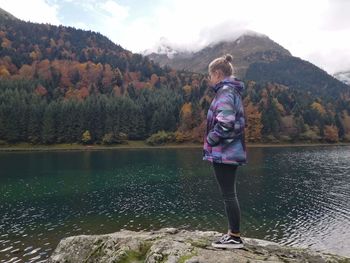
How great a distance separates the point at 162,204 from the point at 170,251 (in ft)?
137

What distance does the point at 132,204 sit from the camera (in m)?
51.7

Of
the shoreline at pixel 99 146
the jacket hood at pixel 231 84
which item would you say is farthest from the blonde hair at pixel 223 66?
the shoreline at pixel 99 146

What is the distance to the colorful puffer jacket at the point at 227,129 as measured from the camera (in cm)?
1004

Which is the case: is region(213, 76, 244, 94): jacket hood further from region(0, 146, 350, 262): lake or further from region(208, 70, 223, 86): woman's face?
region(0, 146, 350, 262): lake

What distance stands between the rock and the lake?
63.8 ft

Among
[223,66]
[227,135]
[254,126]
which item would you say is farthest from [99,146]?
[227,135]

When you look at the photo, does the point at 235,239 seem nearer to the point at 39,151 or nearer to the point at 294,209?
the point at 294,209

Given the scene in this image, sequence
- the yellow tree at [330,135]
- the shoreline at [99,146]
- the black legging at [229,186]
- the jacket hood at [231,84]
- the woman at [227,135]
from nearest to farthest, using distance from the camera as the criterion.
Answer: the woman at [227,135], the black legging at [229,186], the jacket hood at [231,84], the shoreline at [99,146], the yellow tree at [330,135]

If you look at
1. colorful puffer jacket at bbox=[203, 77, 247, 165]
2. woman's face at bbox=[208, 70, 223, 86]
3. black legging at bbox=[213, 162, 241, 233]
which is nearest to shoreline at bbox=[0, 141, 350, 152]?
woman's face at bbox=[208, 70, 223, 86]

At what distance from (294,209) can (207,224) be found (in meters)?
15.4

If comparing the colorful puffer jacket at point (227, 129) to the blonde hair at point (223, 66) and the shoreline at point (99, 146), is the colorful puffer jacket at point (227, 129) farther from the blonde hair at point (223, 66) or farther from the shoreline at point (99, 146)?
the shoreline at point (99, 146)

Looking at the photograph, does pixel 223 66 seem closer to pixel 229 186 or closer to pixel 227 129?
pixel 227 129

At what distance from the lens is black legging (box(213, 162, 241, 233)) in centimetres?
1036

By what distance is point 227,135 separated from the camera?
396 inches
